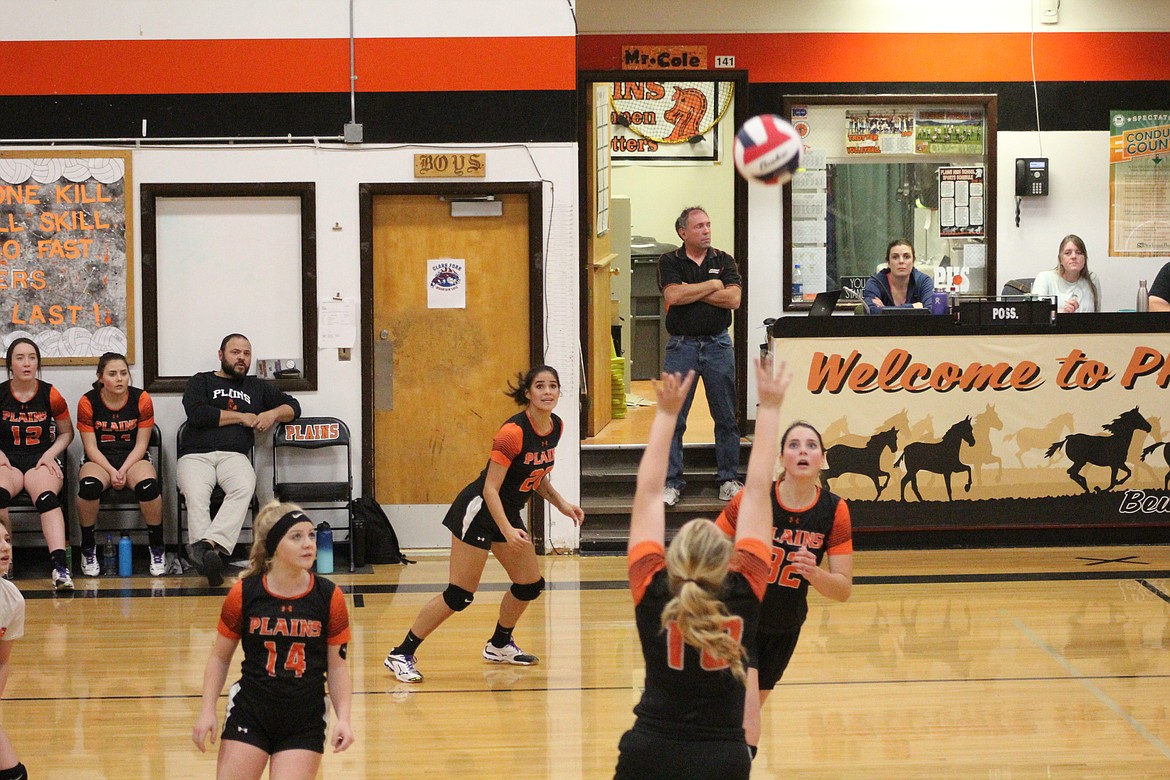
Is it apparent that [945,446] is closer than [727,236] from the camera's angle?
Yes

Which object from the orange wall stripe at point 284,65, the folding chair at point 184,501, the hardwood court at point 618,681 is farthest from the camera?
the orange wall stripe at point 284,65

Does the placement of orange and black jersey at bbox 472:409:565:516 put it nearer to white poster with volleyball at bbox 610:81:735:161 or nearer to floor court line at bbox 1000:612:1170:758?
floor court line at bbox 1000:612:1170:758

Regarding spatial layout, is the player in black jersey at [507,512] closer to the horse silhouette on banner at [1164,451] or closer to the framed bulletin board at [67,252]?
the framed bulletin board at [67,252]

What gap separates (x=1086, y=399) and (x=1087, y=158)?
2.68 metres

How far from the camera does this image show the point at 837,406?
9.26m

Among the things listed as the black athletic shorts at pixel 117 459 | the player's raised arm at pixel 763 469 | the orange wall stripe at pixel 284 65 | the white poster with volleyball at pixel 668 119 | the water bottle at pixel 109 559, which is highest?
the white poster with volleyball at pixel 668 119

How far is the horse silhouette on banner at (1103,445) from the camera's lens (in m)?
9.38

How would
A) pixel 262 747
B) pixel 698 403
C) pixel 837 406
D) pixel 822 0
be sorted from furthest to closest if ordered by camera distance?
pixel 698 403, pixel 822 0, pixel 837 406, pixel 262 747

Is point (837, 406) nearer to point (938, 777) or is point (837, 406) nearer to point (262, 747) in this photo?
point (938, 777)

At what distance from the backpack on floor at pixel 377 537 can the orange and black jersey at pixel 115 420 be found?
156 centimetres

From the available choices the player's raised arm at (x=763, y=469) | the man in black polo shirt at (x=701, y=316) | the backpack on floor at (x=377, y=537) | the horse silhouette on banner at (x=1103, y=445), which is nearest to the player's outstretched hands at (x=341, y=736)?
the player's raised arm at (x=763, y=469)

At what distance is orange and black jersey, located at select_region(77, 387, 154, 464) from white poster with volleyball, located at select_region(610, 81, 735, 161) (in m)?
6.13

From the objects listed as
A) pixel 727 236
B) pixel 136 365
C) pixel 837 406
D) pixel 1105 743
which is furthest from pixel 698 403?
pixel 1105 743

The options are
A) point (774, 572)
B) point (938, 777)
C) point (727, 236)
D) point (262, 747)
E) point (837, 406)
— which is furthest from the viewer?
point (727, 236)
